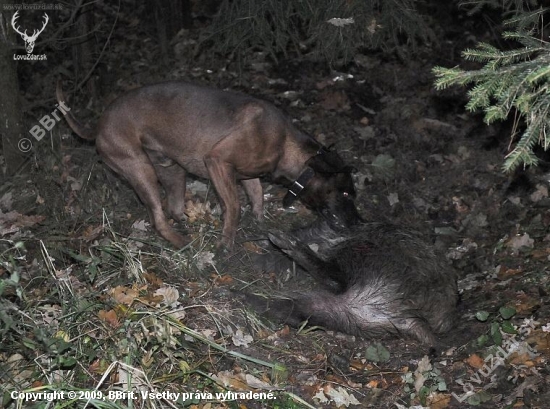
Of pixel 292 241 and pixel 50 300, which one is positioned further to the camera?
pixel 292 241

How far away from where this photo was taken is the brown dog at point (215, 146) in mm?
6125

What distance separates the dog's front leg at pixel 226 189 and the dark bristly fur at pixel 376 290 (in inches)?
23.8

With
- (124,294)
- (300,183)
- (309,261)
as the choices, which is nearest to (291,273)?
(309,261)

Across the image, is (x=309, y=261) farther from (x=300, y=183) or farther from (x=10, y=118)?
(x=10, y=118)

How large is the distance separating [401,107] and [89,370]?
5.18m

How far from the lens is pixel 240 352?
15.3 feet

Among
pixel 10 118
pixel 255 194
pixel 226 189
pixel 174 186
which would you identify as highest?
pixel 10 118

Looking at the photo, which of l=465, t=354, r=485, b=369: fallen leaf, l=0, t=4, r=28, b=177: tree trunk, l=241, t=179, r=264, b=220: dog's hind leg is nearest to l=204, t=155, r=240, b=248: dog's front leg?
l=241, t=179, r=264, b=220: dog's hind leg

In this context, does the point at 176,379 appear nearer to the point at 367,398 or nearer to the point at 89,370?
the point at 89,370

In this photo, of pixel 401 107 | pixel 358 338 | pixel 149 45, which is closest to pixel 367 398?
pixel 358 338

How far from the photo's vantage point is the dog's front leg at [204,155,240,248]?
6043 mm

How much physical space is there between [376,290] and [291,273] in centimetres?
77

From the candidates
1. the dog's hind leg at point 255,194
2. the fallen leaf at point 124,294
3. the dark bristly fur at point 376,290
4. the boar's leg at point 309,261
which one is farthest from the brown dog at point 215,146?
the fallen leaf at point 124,294

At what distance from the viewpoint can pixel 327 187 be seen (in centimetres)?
627
